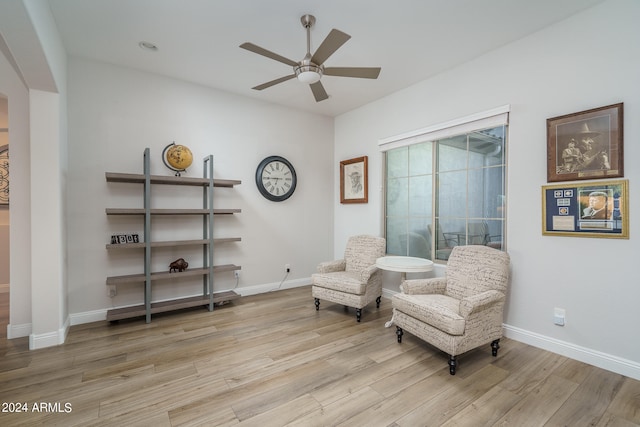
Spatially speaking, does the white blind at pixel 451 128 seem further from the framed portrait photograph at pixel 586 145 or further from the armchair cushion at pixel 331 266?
the armchair cushion at pixel 331 266

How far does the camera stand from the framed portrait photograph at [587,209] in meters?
2.24

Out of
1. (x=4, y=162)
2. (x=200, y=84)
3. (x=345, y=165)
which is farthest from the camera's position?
(x=345, y=165)

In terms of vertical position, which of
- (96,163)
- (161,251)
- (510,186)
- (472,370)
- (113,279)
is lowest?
(472,370)

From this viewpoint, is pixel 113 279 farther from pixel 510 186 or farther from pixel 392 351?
pixel 510 186

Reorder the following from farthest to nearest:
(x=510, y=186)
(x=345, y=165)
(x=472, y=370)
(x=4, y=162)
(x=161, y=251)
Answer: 1. (x=345, y=165)
2. (x=4, y=162)
3. (x=161, y=251)
4. (x=510, y=186)
5. (x=472, y=370)

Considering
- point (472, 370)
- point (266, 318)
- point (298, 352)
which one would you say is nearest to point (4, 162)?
point (266, 318)

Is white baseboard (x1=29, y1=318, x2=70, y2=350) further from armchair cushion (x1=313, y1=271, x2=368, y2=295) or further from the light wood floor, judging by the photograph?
armchair cushion (x1=313, y1=271, x2=368, y2=295)

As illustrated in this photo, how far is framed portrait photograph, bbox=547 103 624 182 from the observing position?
2252mm

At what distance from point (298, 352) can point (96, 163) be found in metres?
3.03

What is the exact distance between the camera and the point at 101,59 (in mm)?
3209

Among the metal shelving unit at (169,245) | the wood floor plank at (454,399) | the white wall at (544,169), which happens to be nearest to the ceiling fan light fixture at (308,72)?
the metal shelving unit at (169,245)

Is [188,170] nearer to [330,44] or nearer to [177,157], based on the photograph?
[177,157]

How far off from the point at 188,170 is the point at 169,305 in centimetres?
169

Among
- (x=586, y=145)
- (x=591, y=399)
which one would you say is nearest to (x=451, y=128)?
(x=586, y=145)
